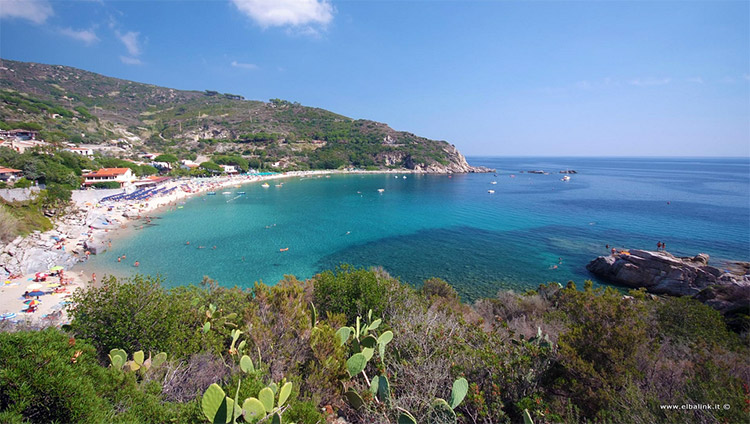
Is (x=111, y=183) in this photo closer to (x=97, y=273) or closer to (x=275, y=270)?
(x=97, y=273)

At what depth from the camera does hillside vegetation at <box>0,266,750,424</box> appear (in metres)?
3.66

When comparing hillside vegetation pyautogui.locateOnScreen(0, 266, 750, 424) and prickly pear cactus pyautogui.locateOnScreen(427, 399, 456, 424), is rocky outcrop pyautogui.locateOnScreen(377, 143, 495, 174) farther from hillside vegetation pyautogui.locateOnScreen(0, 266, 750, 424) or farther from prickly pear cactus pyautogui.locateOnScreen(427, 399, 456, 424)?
prickly pear cactus pyautogui.locateOnScreen(427, 399, 456, 424)

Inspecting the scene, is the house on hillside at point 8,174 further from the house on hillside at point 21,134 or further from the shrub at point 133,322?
the shrub at point 133,322

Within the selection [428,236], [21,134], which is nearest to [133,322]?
[428,236]

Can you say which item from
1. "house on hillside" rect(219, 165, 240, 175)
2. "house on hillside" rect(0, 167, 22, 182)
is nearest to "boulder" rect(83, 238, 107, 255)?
"house on hillside" rect(0, 167, 22, 182)

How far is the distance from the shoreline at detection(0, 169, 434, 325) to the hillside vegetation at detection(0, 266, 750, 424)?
4547mm

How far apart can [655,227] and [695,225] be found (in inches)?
175

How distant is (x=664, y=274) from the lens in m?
17.5

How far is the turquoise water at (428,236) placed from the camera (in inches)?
784

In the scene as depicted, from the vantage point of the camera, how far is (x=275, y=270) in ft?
65.8

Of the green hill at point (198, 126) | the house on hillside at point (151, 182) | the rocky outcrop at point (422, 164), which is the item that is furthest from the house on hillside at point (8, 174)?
the rocky outcrop at point (422, 164)

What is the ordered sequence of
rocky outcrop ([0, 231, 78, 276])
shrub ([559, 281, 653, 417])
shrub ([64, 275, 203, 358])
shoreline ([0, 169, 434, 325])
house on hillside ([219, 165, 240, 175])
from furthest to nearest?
house on hillside ([219, 165, 240, 175]), rocky outcrop ([0, 231, 78, 276]), shoreline ([0, 169, 434, 325]), shrub ([64, 275, 203, 358]), shrub ([559, 281, 653, 417])

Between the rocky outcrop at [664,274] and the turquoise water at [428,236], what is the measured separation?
1518mm

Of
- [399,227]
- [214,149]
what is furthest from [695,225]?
[214,149]
